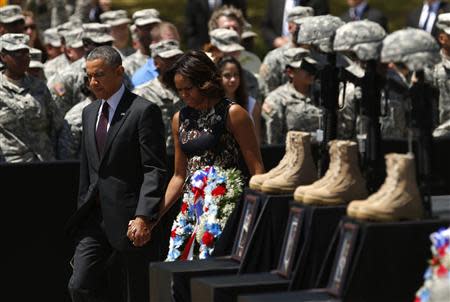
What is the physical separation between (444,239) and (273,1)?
11.4m

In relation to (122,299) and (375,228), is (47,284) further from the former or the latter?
(375,228)

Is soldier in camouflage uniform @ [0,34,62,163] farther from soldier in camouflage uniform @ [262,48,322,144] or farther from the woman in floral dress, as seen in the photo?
the woman in floral dress

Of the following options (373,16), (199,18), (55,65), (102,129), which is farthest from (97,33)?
(102,129)

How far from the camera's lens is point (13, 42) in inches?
520

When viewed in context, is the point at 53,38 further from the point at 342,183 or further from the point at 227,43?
the point at 342,183

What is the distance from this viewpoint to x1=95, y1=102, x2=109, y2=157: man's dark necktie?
1016 centimetres

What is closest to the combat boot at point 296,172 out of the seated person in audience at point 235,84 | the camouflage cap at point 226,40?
the seated person in audience at point 235,84

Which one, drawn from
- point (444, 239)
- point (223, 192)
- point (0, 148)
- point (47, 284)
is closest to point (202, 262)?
point (223, 192)

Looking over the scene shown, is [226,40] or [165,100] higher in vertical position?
[226,40]

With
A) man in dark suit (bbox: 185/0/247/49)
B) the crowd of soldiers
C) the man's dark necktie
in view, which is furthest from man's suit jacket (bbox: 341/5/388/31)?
the man's dark necktie

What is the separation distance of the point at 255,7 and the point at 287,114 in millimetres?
15184

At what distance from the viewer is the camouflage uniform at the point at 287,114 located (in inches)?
543

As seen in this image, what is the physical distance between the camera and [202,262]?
27.9 feet

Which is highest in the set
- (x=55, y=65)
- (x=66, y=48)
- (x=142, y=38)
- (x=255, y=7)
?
(x=142, y=38)
